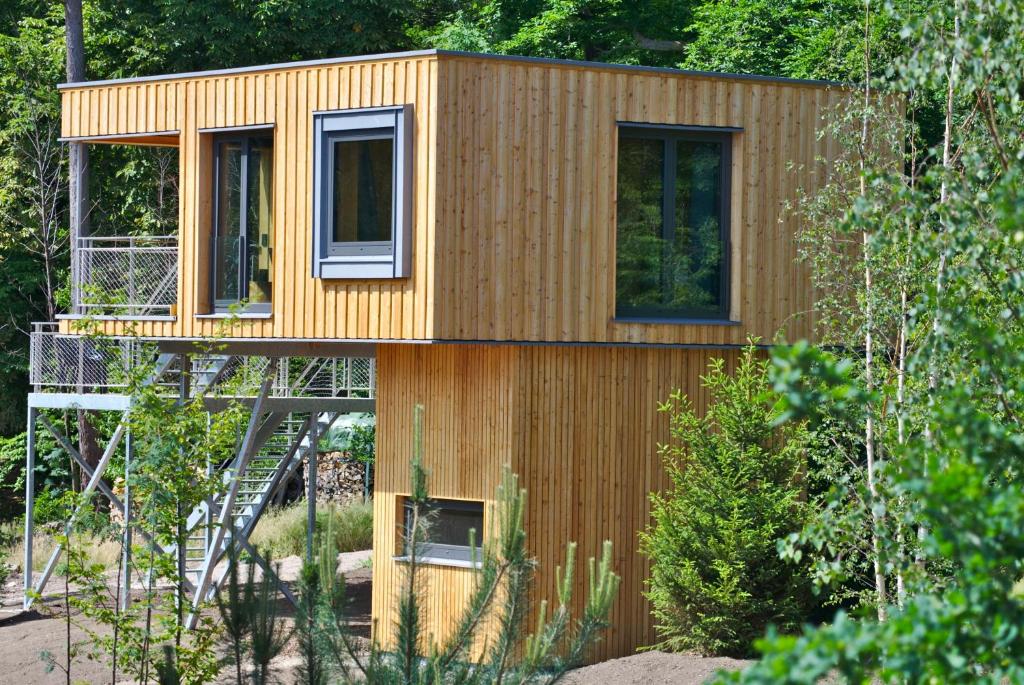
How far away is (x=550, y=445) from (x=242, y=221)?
14.4 ft

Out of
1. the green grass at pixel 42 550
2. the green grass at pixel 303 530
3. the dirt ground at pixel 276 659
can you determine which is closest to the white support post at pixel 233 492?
the dirt ground at pixel 276 659

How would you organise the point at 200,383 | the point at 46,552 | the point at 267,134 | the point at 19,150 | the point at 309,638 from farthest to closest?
1. the point at 19,150
2. the point at 46,552
3. the point at 200,383
4. the point at 267,134
5. the point at 309,638

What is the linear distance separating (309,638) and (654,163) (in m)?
7.71

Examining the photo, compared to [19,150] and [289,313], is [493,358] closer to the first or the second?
[289,313]

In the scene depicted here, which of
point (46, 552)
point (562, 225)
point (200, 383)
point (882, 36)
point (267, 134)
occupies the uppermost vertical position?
point (882, 36)

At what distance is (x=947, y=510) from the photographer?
413 centimetres

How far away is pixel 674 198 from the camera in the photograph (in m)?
15.1

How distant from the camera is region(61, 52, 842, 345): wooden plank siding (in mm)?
14250

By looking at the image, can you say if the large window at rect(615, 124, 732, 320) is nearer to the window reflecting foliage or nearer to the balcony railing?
the window reflecting foliage

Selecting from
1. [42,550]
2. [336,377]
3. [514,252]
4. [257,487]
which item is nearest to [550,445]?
[514,252]

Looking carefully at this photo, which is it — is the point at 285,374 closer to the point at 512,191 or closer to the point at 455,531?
the point at 455,531

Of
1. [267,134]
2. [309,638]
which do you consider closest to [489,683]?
[309,638]

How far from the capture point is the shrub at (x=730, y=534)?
529 inches

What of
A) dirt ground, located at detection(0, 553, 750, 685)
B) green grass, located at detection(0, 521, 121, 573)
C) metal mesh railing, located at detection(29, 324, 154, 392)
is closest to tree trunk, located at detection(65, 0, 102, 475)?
green grass, located at detection(0, 521, 121, 573)
